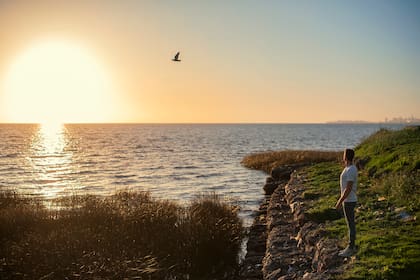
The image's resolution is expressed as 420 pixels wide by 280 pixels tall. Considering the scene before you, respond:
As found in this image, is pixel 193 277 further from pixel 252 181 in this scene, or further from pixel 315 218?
pixel 252 181

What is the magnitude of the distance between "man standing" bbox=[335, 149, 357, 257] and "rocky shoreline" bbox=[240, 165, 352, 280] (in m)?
0.46

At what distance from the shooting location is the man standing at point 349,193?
392 inches

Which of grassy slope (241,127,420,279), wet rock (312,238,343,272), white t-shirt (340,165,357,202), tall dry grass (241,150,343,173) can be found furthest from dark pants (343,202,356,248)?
tall dry grass (241,150,343,173)

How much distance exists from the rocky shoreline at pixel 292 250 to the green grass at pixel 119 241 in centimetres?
112

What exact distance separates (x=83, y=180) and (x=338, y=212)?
109 feet

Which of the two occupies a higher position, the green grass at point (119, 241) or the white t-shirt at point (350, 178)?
the white t-shirt at point (350, 178)

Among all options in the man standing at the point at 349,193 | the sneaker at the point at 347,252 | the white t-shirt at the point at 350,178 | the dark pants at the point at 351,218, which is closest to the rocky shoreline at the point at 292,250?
the sneaker at the point at 347,252

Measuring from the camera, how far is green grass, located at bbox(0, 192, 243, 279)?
1324 cm

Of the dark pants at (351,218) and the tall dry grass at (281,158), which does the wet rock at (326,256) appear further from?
the tall dry grass at (281,158)

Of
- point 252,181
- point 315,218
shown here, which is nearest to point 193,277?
point 315,218

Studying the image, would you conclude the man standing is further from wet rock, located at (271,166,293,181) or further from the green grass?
wet rock, located at (271,166,293,181)

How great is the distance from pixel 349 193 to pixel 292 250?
12.7ft

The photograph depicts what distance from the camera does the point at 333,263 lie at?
10086 millimetres

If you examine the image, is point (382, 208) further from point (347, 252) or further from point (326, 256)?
point (326, 256)
